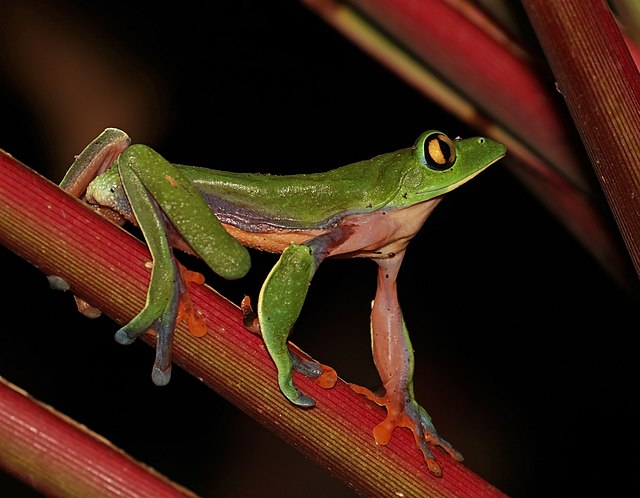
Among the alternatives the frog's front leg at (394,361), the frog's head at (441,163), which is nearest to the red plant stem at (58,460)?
the frog's front leg at (394,361)

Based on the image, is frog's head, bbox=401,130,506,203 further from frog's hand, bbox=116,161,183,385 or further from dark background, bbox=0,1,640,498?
dark background, bbox=0,1,640,498

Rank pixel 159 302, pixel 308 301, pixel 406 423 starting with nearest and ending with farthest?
pixel 159 302 → pixel 406 423 → pixel 308 301

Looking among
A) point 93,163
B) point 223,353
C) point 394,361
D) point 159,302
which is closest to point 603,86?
point 223,353

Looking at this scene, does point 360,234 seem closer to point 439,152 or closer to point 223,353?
point 439,152

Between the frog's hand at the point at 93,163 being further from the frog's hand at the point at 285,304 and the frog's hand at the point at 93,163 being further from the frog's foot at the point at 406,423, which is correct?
the frog's foot at the point at 406,423

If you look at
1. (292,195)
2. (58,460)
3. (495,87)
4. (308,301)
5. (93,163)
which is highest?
(495,87)

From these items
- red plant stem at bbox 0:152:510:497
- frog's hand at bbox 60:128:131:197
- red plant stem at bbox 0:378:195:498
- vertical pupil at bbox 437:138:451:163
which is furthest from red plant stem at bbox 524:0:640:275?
frog's hand at bbox 60:128:131:197

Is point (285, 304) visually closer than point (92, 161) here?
Yes
